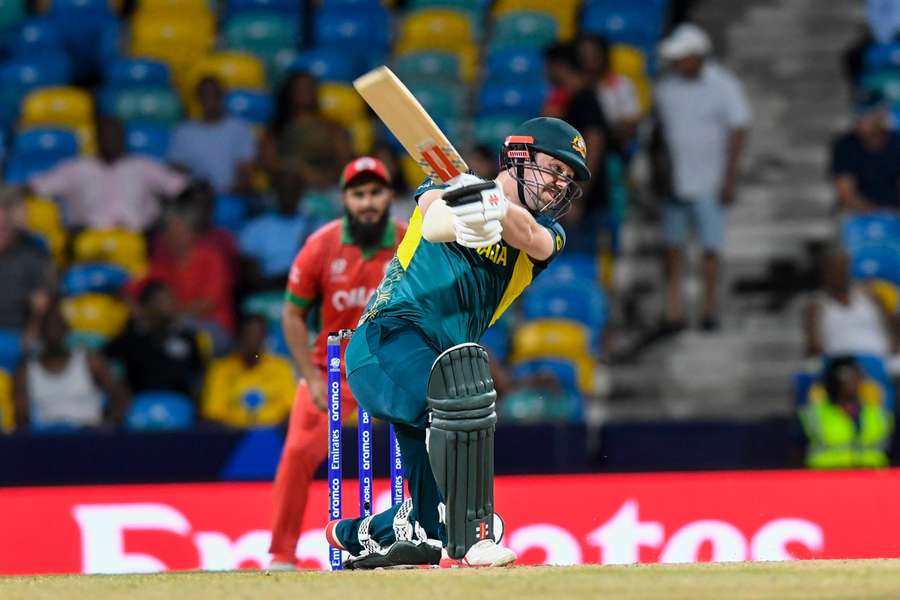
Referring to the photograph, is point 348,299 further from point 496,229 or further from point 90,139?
point 90,139

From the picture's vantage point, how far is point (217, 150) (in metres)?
12.9

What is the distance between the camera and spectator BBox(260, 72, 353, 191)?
12430 mm

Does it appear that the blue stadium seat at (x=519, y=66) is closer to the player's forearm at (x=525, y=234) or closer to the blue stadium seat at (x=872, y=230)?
the blue stadium seat at (x=872, y=230)

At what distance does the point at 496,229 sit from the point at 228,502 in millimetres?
3974

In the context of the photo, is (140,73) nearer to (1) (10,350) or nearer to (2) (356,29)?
(2) (356,29)

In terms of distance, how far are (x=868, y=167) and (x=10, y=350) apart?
596 cm

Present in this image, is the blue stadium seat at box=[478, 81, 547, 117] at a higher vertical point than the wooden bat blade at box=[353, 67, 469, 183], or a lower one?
higher

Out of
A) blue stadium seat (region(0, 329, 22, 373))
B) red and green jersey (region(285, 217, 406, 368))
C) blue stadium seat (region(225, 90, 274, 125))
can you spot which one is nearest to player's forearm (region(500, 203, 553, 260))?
red and green jersey (region(285, 217, 406, 368))

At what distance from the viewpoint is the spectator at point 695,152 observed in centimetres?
1237

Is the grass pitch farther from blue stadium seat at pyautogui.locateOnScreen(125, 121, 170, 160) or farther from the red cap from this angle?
blue stadium seat at pyautogui.locateOnScreen(125, 121, 170, 160)

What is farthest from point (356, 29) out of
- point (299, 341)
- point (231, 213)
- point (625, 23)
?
point (299, 341)

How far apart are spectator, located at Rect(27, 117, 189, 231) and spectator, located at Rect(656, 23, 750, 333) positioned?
344 cm

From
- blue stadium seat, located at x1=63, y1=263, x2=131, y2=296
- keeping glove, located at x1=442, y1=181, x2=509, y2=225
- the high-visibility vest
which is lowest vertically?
the high-visibility vest

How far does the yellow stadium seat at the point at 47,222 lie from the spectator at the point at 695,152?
4.23m
